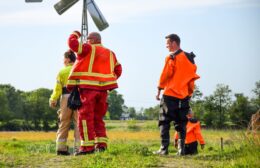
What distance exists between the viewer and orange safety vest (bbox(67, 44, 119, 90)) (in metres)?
8.51

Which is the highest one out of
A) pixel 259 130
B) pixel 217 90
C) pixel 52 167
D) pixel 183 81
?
pixel 217 90

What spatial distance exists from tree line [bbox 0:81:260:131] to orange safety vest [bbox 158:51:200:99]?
15.4 m

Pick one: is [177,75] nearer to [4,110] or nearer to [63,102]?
[63,102]

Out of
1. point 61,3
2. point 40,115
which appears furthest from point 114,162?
point 40,115

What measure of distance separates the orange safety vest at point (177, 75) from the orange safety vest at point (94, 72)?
97cm

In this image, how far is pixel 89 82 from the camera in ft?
27.9

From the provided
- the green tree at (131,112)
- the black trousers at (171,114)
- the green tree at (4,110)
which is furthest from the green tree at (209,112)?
the green tree at (131,112)

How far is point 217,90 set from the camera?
40688 mm

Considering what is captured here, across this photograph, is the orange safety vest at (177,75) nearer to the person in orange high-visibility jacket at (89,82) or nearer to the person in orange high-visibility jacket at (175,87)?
the person in orange high-visibility jacket at (175,87)

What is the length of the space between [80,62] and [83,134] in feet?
3.76

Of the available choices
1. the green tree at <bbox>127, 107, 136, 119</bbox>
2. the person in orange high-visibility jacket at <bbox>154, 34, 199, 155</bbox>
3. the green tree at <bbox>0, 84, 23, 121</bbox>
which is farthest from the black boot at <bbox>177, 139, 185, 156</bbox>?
the green tree at <bbox>127, 107, 136, 119</bbox>

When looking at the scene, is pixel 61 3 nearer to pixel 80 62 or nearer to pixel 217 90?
pixel 80 62

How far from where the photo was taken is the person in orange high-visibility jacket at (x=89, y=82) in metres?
8.49

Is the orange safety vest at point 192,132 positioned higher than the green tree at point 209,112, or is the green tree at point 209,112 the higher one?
the green tree at point 209,112
